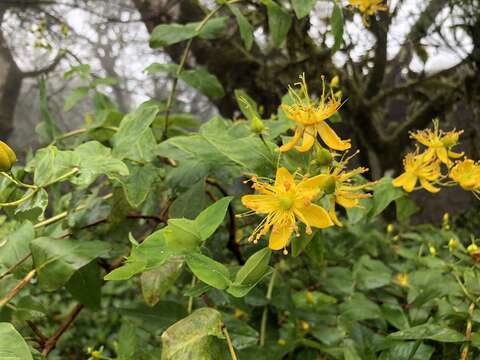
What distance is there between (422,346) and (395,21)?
115 cm

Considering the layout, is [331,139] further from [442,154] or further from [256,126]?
[442,154]

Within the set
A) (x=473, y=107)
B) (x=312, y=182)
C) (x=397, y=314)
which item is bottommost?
(x=397, y=314)

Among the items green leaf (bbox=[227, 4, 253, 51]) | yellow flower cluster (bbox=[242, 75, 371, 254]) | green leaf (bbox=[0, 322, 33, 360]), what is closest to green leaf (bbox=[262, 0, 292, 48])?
green leaf (bbox=[227, 4, 253, 51])

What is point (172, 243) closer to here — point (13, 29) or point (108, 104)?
point (108, 104)

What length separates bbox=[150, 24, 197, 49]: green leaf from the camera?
0.87 meters

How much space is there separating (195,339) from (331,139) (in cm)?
27

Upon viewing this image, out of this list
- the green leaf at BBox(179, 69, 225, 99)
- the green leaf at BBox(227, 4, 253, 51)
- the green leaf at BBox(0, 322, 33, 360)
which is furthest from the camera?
the green leaf at BBox(179, 69, 225, 99)

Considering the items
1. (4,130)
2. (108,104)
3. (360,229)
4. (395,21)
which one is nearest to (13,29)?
(4,130)

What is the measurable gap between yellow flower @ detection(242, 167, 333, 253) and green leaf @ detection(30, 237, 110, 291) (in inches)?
9.5

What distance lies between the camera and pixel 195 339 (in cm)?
43

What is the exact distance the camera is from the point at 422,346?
0.59m

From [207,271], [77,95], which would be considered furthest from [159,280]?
[77,95]

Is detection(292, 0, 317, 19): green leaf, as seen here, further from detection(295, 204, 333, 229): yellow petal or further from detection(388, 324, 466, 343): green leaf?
detection(388, 324, 466, 343): green leaf

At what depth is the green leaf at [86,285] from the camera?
65 centimetres
